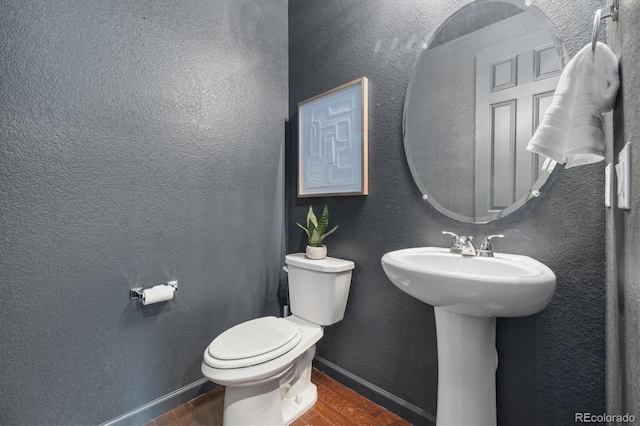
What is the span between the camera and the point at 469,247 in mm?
1052

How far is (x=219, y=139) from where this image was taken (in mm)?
1587

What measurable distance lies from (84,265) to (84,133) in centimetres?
57

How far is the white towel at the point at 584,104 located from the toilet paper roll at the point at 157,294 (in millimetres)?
1587

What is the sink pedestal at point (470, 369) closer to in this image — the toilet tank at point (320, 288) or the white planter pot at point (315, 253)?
the toilet tank at point (320, 288)

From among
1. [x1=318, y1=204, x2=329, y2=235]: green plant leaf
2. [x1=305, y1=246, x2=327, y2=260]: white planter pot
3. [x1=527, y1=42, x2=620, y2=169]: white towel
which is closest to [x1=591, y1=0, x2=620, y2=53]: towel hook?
[x1=527, y1=42, x2=620, y2=169]: white towel

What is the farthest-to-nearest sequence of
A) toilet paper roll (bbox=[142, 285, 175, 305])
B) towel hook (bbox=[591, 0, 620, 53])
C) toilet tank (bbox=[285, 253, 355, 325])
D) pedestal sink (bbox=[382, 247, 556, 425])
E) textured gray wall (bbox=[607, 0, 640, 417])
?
toilet tank (bbox=[285, 253, 355, 325])
toilet paper roll (bbox=[142, 285, 175, 305])
pedestal sink (bbox=[382, 247, 556, 425])
towel hook (bbox=[591, 0, 620, 53])
textured gray wall (bbox=[607, 0, 640, 417])

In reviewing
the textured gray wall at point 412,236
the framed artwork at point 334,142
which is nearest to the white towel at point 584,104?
the textured gray wall at point 412,236

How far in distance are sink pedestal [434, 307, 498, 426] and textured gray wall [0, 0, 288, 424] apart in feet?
3.88

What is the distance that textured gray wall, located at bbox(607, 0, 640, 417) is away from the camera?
1.65 ft

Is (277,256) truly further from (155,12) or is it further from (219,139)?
(155,12)

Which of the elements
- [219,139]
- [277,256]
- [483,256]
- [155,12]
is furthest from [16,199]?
[483,256]

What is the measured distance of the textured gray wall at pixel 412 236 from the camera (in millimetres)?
922

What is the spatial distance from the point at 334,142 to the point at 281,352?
114 centimetres

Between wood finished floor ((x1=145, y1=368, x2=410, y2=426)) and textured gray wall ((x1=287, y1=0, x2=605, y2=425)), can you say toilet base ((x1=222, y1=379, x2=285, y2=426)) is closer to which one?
wood finished floor ((x1=145, y1=368, x2=410, y2=426))
